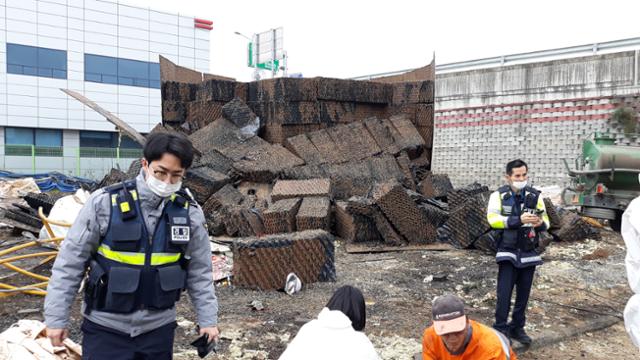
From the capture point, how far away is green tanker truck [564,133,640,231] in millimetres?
9461

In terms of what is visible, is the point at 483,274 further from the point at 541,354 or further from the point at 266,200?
the point at 266,200

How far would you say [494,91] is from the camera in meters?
14.9

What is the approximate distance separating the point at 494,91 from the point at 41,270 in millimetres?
13242

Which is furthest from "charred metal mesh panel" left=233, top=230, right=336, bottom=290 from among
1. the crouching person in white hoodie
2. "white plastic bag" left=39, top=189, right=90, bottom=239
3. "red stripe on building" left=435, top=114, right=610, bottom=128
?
"red stripe on building" left=435, top=114, right=610, bottom=128

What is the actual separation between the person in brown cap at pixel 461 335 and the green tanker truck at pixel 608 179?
8532mm

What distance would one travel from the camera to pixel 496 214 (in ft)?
13.5

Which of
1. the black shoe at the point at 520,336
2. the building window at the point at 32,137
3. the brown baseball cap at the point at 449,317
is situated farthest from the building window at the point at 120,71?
the brown baseball cap at the point at 449,317

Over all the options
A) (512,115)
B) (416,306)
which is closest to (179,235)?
(416,306)

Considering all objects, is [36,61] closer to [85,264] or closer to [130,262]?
[85,264]

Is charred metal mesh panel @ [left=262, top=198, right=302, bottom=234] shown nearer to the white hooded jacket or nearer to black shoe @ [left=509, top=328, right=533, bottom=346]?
black shoe @ [left=509, top=328, right=533, bottom=346]

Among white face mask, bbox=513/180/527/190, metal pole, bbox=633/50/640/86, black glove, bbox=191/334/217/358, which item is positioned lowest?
black glove, bbox=191/334/217/358

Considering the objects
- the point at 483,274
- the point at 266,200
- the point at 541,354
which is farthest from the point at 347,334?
the point at 266,200

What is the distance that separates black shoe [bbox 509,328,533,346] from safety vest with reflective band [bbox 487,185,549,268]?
0.58 metres

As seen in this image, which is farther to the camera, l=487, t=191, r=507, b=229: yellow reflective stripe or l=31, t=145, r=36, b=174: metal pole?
l=31, t=145, r=36, b=174: metal pole
